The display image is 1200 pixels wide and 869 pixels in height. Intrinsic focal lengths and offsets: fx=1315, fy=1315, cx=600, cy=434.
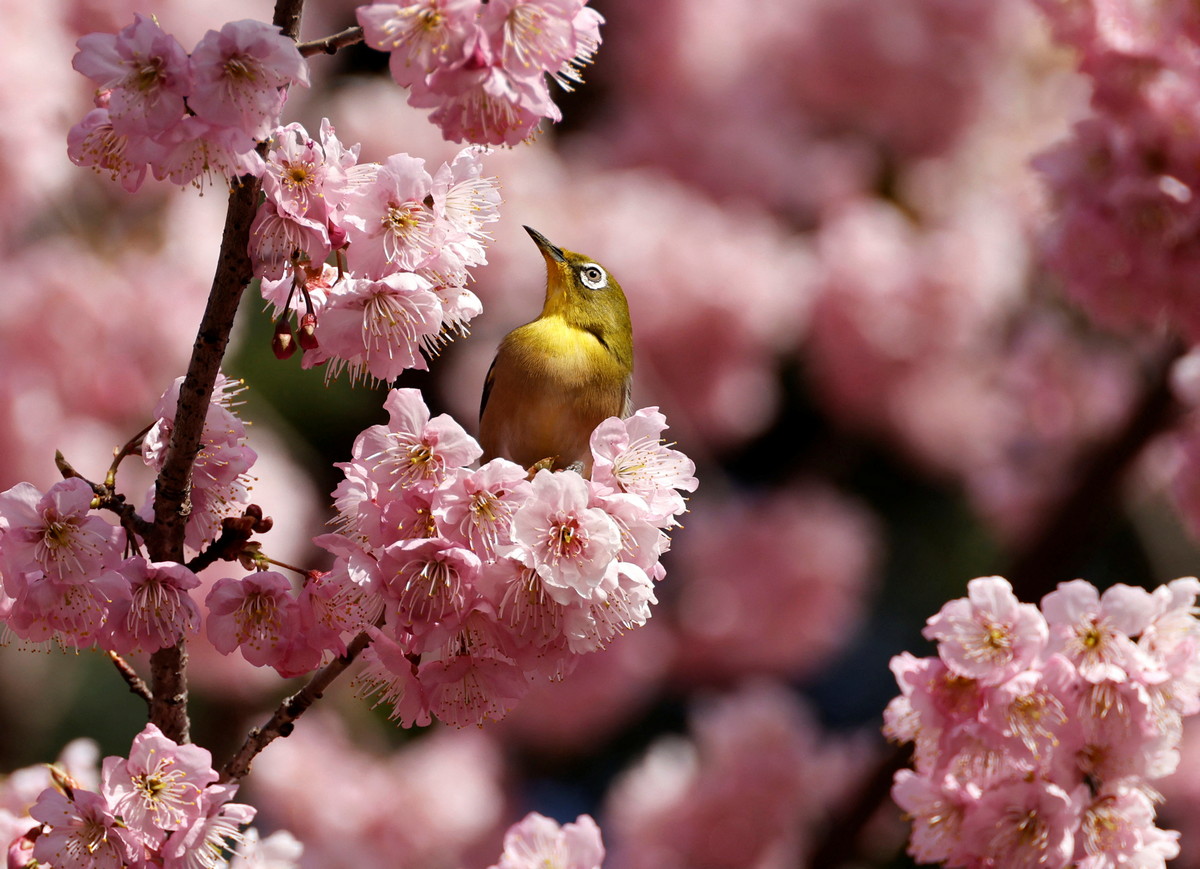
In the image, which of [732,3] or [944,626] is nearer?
[944,626]

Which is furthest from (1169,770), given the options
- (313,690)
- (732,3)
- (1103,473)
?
(732,3)

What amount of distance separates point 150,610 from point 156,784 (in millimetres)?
209

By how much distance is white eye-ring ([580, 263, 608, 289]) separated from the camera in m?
2.71

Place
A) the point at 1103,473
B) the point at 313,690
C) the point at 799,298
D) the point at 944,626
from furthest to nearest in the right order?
the point at 799,298 < the point at 1103,473 < the point at 944,626 < the point at 313,690

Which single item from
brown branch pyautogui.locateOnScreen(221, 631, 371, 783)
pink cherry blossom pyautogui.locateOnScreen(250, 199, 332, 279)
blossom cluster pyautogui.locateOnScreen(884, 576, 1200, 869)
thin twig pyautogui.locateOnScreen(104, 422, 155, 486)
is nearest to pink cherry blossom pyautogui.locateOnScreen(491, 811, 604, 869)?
brown branch pyautogui.locateOnScreen(221, 631, 371, 783)

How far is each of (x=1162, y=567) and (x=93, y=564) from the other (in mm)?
4499

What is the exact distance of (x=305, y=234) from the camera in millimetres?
1508

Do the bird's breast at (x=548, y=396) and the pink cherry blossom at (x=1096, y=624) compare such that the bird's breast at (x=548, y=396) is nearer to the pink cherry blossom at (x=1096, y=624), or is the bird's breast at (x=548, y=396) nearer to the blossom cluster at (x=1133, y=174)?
the pink cherry blossom at (x=1096, y=624)

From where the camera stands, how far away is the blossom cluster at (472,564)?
1.52 metres

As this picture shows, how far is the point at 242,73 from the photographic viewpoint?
142 centimetres

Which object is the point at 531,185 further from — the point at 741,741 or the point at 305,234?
the point at 305,234

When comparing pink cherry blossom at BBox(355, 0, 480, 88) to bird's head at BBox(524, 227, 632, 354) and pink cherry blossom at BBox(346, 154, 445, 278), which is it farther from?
bird's head at BBox(524, 227, 632, 354)

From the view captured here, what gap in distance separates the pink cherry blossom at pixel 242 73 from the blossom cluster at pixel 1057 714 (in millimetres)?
1082

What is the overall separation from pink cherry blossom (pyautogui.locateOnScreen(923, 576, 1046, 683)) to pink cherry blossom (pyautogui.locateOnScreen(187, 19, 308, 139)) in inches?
43.0
